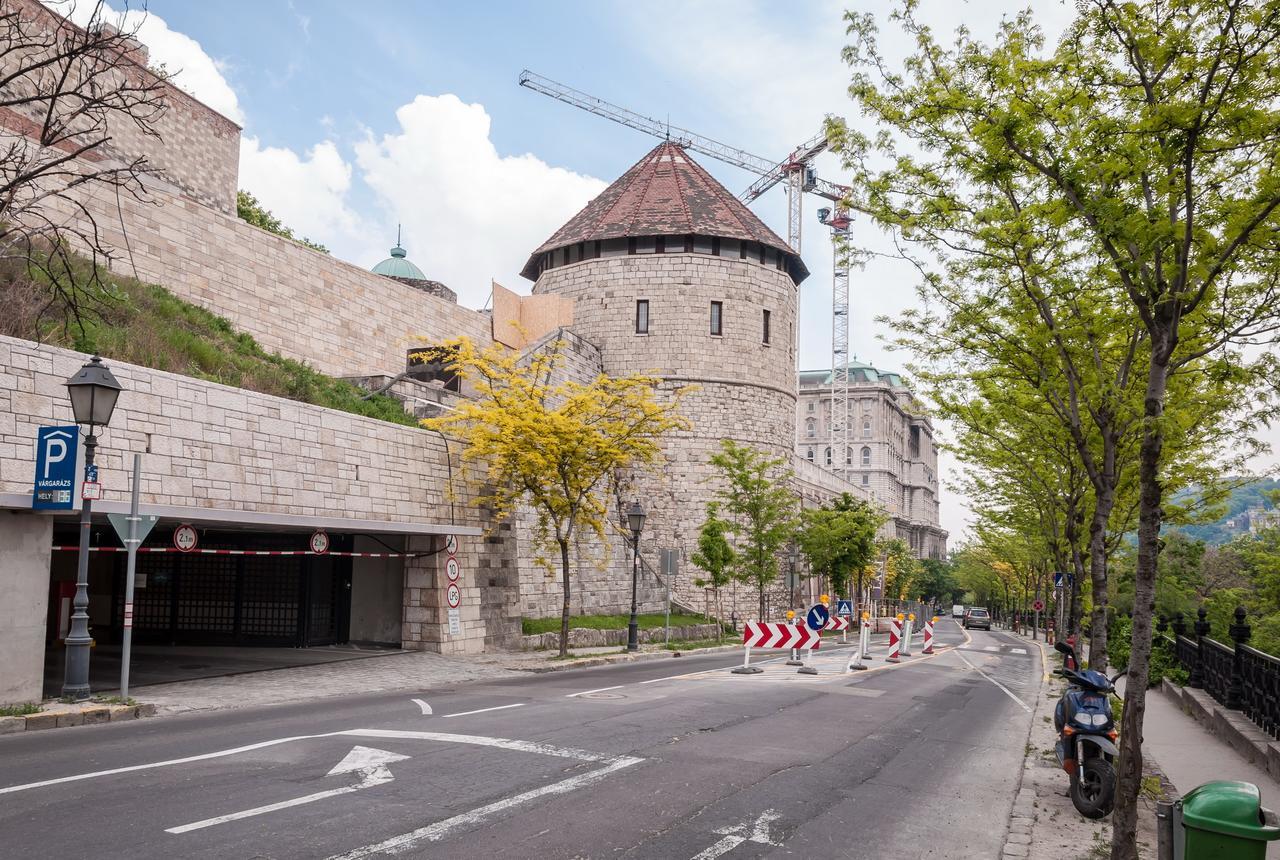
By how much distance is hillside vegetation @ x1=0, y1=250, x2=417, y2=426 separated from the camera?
17.0 meters

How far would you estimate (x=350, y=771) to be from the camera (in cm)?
847

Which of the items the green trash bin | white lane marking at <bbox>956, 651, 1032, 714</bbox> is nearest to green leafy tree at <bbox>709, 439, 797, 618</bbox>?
white lane marking at <bbox>956, 651, 1032, 714</bbox>

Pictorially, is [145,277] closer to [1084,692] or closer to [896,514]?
[1084,692]

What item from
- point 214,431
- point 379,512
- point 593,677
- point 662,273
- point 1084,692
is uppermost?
point 662,273

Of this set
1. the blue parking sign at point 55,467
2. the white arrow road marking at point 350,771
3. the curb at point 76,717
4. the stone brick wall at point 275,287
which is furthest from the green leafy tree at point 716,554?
the white arrow road marking at point 350,771

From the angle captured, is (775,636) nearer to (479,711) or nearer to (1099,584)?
(1099,584)

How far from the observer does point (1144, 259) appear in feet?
24.2

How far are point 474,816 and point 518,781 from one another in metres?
1.22

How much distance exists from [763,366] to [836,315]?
407ft

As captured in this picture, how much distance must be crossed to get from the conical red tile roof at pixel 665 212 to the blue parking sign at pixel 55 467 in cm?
2951

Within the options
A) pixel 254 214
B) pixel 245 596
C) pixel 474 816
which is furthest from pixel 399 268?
pixel 474 816

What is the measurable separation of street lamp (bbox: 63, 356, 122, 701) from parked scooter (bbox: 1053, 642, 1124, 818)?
1066 cm

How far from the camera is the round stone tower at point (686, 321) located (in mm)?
39562

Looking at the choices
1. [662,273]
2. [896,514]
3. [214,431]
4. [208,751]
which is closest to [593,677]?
[214,431]
